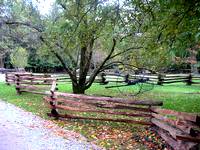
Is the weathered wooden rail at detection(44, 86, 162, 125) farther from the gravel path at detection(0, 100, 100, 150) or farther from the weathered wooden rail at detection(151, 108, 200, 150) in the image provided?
the weathered wooden rail at detection(151, 108, 200, 150)

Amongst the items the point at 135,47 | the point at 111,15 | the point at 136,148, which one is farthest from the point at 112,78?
the point at 136,148

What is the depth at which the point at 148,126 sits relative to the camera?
9414mm

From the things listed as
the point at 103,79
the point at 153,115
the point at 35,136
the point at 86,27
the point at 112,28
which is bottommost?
the point at 35,136

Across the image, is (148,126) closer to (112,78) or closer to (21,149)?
(21,149)

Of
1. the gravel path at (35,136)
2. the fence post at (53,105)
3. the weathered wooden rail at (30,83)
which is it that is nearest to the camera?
the gravel path at (35,136)

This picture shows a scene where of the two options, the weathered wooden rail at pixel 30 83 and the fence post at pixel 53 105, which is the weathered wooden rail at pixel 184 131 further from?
the weathered wooden rail at pixel 30 83

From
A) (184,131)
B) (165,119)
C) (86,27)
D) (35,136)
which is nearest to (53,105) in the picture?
(35,136)

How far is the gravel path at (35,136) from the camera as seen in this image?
7172 millimetres

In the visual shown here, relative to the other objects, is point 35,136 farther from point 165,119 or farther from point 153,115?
point 165,119

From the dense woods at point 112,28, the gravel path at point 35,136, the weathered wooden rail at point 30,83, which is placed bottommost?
the gravel path at point 35,136

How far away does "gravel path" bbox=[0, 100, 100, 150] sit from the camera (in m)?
7.17

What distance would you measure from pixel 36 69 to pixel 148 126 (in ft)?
144

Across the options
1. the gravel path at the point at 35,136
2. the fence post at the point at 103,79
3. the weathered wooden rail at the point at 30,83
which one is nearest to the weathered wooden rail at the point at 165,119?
the gravel path at the point at 35,136

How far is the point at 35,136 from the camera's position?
8094 millimetres
